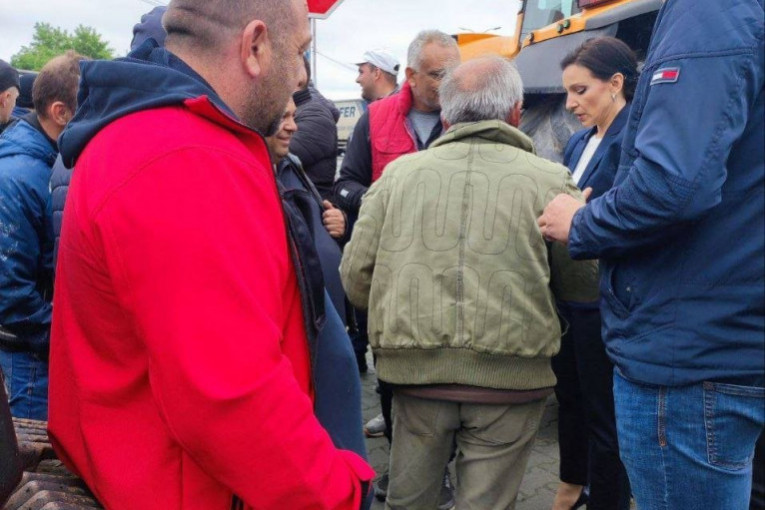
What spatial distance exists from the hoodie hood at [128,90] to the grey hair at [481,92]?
Result: 1.15 meters

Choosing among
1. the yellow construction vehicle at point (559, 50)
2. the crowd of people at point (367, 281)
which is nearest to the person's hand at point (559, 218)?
the crowd of people at point (367, 281)

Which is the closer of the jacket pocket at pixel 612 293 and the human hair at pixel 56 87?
the jacket pocket at pixel 612 293

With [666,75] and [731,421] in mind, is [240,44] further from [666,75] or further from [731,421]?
[731,421]

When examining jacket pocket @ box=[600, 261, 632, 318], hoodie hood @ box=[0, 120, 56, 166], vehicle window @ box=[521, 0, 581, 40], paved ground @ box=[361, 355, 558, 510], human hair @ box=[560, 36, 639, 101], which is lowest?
paved ground @ box=[361, 355, 558, 510]

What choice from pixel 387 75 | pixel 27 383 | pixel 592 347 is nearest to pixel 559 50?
pixel 387 75

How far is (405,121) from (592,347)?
1550 millimetres

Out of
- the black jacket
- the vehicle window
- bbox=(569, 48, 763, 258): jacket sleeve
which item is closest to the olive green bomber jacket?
bbox=(569, 48, 763, 258): jacket sleeve

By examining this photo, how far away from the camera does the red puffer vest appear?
3576 mm

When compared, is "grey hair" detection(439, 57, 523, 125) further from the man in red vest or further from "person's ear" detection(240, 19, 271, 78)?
the man in red vest

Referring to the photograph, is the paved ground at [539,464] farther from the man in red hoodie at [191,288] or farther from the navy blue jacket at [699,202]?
the man in red hoodie at [191,288]

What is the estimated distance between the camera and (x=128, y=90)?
1.17 meters

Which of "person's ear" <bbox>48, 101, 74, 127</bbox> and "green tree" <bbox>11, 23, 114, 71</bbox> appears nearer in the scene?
"person's ear" <bbox>48, 101, 74, 127</bbox>

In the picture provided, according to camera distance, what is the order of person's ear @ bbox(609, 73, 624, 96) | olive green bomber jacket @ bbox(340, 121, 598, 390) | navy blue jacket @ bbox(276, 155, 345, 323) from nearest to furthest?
olive green bomber jacket @ bbox(340, 121, 598, 390) < navy blue jacket @ bbox(276, 155, 345, 323) < person's ear @ bbox(609, 73, 624, 96)

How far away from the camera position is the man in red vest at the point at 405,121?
356 cm
